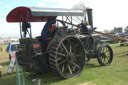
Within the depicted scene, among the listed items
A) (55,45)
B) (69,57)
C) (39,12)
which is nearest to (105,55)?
(69,57)

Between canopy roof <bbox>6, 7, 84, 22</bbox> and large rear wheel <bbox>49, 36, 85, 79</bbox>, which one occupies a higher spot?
canopy roof <bbox>6, 7, 84, 22</bbox>

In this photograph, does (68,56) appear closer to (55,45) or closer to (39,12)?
(55,45)

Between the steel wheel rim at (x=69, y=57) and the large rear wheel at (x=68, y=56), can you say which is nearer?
the large rear wheel at (x=68, y=56)

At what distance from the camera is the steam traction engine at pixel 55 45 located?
14.8 feet

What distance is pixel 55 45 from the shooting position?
176 inches

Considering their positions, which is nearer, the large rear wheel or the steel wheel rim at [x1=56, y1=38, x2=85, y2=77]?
the large rear wheel

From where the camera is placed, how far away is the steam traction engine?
4.50m

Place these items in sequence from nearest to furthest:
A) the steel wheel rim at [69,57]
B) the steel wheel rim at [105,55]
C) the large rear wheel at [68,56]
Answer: the large rear wheel at [68,56] → the steel wheel rim at [69,57] → the steel wheel rim at [105,55]

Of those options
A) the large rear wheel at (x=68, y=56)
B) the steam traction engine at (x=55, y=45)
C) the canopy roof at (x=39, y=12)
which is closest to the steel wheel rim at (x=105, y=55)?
the steam traction engine at (x=55, y=45)

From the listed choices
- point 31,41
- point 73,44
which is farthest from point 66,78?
point 31,41

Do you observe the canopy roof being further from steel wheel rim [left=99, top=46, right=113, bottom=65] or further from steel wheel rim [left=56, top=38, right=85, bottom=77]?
steel wheel rim [left=99, top=46, right=113, bottom=65]

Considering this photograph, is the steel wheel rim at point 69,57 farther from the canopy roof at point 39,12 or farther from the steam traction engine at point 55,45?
the canopy roof at point 39,12

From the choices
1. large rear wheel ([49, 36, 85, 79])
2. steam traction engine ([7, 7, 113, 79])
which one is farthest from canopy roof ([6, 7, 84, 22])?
large rear wheel ([49, 36, 85, 79])

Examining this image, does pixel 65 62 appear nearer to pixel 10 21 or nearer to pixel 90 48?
pixel 90 48
